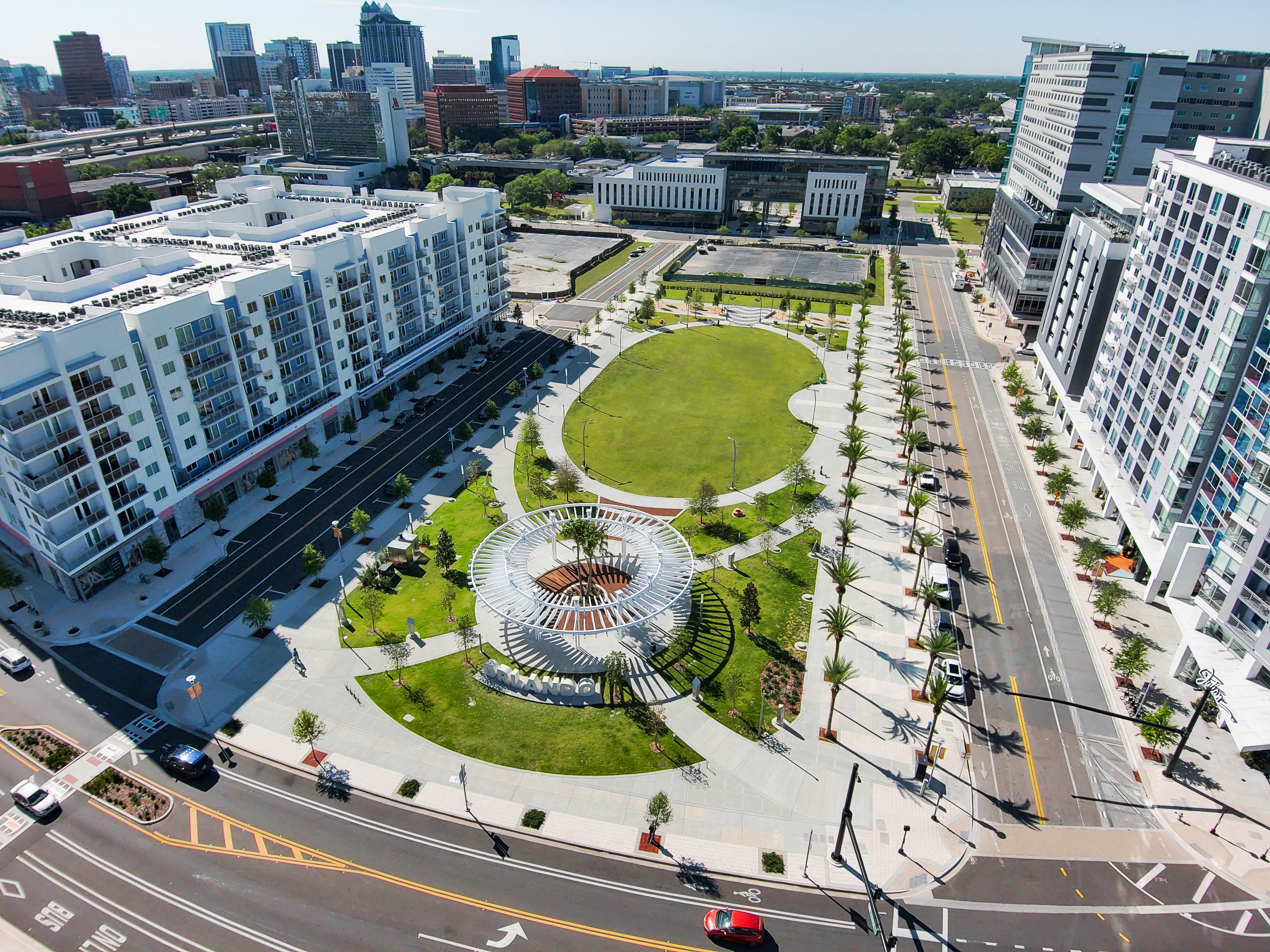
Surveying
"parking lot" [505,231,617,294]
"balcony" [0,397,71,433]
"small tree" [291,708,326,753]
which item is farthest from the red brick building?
"small tree" [291,708,326,753]

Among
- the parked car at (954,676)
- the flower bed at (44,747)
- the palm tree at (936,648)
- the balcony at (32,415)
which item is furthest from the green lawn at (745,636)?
the balcony at (32,415)

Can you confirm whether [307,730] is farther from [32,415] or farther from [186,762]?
[32,415]

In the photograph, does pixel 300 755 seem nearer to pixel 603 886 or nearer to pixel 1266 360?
pixel 603 886

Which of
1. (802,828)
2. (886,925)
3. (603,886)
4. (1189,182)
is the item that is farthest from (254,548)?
(1189,182)

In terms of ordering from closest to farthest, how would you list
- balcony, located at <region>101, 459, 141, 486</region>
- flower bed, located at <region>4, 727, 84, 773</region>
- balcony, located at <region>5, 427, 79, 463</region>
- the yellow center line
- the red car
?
1. the red car
2. the yellow center line
3. flower bed, located at <region>4, 727, 84, 773</region>
4. balcony, located at <region>5, 427, 79, 463</region>
5. balcony, located at <region>101, 459, 141, 486</region>

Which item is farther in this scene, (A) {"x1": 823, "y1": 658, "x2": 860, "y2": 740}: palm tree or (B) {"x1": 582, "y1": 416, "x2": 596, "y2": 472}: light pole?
(B) {"x1": 582, "y1": 416, "x2": 596, "y2": 472}: light pole

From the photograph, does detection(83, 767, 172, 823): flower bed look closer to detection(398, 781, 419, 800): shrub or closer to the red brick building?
detection(398, 781, 419, 800): shrub
